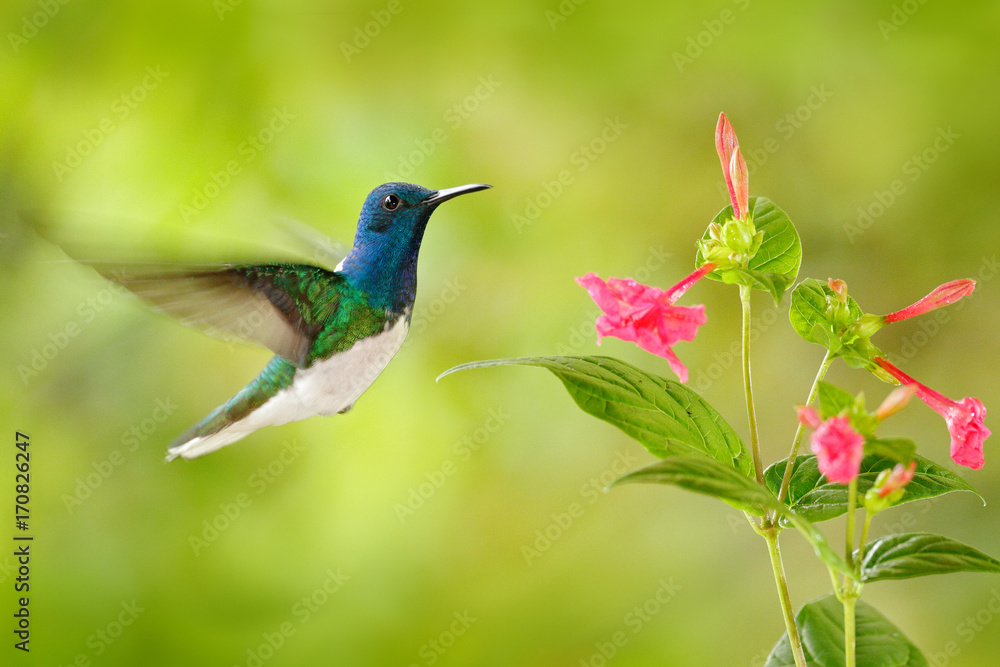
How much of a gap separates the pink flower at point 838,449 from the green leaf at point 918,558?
123 mm

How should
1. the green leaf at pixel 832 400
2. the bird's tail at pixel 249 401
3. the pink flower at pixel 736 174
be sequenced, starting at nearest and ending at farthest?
1. the green leaf at pixel 832 400
2. the pink flower at pixel 736 174
3. the bird's tail at pixel 249 401

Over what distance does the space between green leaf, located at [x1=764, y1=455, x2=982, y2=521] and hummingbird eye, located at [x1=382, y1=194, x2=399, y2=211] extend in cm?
43

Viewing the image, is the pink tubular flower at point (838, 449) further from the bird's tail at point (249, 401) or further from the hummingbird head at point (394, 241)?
the bird's tail at point (249, 401)

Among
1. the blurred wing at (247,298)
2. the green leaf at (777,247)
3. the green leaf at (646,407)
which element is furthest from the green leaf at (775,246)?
the blurred wing at (247,298)

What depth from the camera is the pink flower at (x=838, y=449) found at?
48 cm

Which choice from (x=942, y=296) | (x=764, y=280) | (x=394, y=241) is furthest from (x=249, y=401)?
(x=942, y=296)

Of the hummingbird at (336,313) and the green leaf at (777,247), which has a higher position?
the green leaf at (777,247)

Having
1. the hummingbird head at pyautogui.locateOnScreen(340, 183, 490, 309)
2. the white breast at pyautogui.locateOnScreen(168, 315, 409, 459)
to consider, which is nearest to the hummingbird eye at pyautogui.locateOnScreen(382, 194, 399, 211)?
the hummingbird head at pyautogui.locateOnScreen(340, 183, 490, 309)

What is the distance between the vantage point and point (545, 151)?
2.01m

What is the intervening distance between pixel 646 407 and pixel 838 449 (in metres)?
0.16

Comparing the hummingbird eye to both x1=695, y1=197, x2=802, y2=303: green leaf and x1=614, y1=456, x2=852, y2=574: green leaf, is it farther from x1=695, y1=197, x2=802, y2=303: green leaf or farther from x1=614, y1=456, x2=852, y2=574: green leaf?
x1=614, y1=456, x2=852, y2=574: green leaf

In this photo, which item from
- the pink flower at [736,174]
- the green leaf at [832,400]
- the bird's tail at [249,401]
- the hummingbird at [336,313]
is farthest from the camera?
the bird's tail at [249,401]

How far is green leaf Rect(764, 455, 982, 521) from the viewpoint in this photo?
0.62 meters

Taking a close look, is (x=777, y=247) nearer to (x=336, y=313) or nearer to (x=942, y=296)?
(x=942, y=296)
